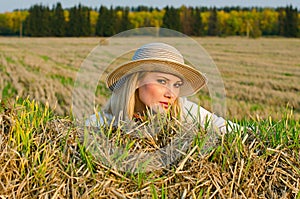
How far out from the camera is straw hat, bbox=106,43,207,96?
2631mm

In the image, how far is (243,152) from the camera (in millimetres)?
2035

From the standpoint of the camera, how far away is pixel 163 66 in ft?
8.72

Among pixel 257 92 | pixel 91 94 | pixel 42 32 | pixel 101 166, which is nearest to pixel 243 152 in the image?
pixel 101 166

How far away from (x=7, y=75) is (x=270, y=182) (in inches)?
456

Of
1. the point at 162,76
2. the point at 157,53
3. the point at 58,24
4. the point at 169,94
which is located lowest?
the point at 58,24

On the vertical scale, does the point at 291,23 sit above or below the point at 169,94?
below

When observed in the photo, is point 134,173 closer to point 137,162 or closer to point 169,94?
point 137,162

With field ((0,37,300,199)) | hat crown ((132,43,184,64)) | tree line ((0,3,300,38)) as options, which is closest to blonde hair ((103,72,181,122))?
hat crown ((132,43,184,64))

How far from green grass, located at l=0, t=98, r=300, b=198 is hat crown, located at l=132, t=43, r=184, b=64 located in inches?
24.5

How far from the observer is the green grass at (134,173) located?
1.87 m

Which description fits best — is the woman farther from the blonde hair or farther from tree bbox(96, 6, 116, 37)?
tree bbox(96, 6, 116, 37)

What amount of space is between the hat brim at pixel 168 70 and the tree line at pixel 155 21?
5767cm

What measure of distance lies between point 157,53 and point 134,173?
0.92 meters

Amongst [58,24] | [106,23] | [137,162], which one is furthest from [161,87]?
[58,24]
